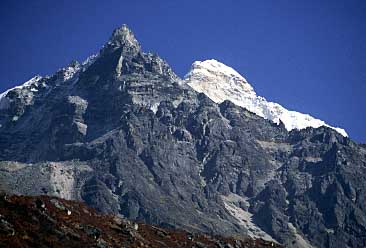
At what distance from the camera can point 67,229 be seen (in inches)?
4309

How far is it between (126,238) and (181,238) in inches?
754

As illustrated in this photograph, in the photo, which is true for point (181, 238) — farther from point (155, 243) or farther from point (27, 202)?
point (27, 202)

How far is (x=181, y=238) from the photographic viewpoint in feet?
451

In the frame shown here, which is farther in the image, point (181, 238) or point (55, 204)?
point (181, 238)

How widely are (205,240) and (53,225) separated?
140ft

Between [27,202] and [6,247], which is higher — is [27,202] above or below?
above

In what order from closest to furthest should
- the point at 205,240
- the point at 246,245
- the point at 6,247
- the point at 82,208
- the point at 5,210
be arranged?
the point at 6,247
the point at 5,210
the point at 82,208
the point at 205,240
the point at 246,245

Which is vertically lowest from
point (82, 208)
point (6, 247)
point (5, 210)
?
point (6, 247)

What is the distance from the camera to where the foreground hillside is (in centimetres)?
9912

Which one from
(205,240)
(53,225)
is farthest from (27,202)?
(205,240)

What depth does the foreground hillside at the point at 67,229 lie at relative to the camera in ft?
325

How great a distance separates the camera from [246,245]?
6053 inches

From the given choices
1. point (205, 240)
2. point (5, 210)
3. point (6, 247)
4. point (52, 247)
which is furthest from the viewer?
point (205, 240)

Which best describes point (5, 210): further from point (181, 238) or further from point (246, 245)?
point (246, 245)
